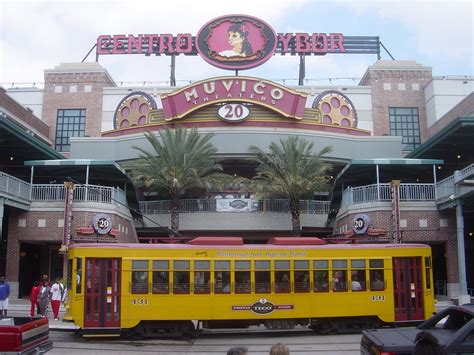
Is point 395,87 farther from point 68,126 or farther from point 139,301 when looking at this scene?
point 139,301

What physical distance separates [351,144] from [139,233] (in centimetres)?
1702

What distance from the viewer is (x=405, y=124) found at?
49.2 metres

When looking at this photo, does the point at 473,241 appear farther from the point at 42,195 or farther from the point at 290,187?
the point at 42,195

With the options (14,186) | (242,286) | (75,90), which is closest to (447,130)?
(242,286)

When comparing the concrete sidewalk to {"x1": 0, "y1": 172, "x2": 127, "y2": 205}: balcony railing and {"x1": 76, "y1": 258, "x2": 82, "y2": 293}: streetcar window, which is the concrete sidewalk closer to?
{"x1": 76, "y1": 258, "x2": 82, "y2": 293}: streetcar window

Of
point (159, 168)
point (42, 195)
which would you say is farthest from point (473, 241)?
point (42, 195)

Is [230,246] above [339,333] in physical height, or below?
above

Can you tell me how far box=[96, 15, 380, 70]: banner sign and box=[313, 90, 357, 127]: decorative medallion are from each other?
21.2 ft

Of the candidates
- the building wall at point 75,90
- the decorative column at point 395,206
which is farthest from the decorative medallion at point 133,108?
the decorative column at point 395,206

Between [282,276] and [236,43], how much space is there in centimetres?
3616

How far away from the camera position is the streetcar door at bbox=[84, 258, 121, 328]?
16.8m

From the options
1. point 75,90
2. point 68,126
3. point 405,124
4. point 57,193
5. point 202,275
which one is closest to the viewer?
point 202,275

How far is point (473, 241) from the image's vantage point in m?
36.1

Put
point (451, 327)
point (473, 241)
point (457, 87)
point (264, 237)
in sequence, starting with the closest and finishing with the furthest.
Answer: point (451, 327) → point (473, 241) → point (264, 237) → point (457, 87)
